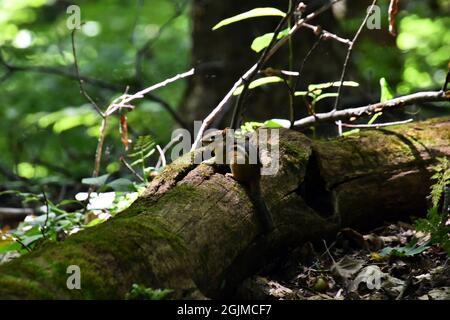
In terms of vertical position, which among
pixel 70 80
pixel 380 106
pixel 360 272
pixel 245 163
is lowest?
pixel 360 272

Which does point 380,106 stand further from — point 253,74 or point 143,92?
point 143,92

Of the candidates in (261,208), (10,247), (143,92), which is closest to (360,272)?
(261,208)

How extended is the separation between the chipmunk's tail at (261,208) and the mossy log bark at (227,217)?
0.04 meters

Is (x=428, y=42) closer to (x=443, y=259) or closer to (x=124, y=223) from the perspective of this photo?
(x=443, y=259)

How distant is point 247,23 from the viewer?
6.20m

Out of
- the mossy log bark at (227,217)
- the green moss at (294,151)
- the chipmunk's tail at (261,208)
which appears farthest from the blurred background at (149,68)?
the chipmunk's tail at (261,208)

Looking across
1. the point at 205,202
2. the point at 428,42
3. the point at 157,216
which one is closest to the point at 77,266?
the point at 157,216

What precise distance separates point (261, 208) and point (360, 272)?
575 mm

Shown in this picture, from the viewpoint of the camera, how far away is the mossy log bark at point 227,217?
2.05 meters

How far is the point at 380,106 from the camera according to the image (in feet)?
11.6

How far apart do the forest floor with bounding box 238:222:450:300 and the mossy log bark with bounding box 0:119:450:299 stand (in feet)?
0.31

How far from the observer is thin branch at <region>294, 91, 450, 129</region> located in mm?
3428
